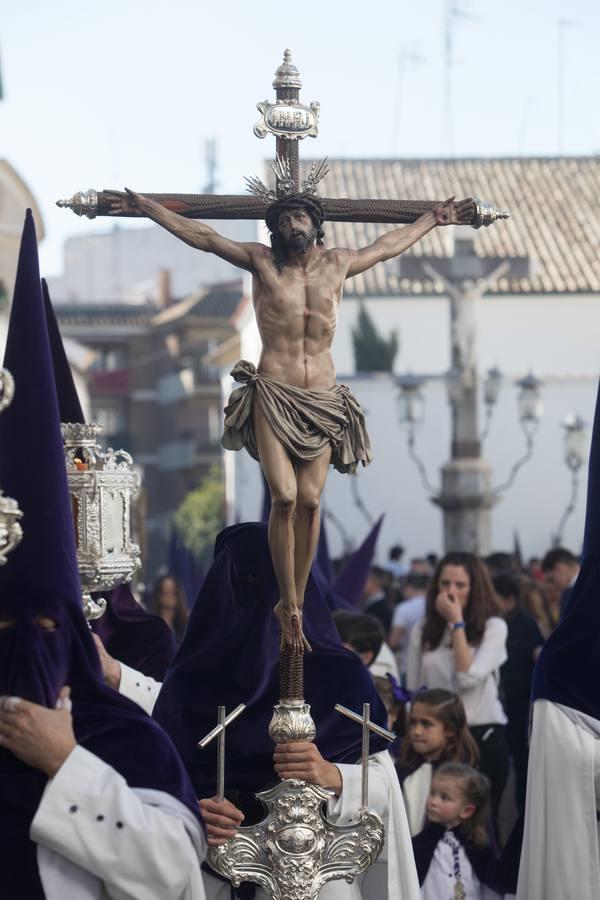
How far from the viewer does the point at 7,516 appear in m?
3.66

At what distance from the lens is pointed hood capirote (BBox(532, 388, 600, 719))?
16.2 ft

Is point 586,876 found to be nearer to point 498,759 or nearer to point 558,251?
point 498,759

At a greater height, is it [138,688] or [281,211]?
[281,211]

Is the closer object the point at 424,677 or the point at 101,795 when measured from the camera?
the point at 101,795

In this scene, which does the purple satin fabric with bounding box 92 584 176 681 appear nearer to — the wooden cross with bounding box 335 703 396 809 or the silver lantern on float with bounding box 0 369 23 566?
the wooden cross with bounding box 335 703 396 809

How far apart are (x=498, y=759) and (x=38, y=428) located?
4.28 m

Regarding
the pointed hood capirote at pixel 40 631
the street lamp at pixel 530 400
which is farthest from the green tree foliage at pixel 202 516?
the pointed hood capirote at pixel 40 631

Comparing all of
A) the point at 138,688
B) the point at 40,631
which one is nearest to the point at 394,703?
the point at 138,688

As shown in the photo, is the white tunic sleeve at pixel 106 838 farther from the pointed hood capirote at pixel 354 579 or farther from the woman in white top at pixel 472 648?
the pointed hood capirote at pixel 354 579

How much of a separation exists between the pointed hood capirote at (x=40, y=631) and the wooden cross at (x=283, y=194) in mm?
643

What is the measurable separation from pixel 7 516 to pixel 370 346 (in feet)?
127

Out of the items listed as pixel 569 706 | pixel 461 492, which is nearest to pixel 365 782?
pixel 569 706

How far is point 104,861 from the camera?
393 centimetres

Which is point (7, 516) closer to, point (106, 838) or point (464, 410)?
point (106, 838)
